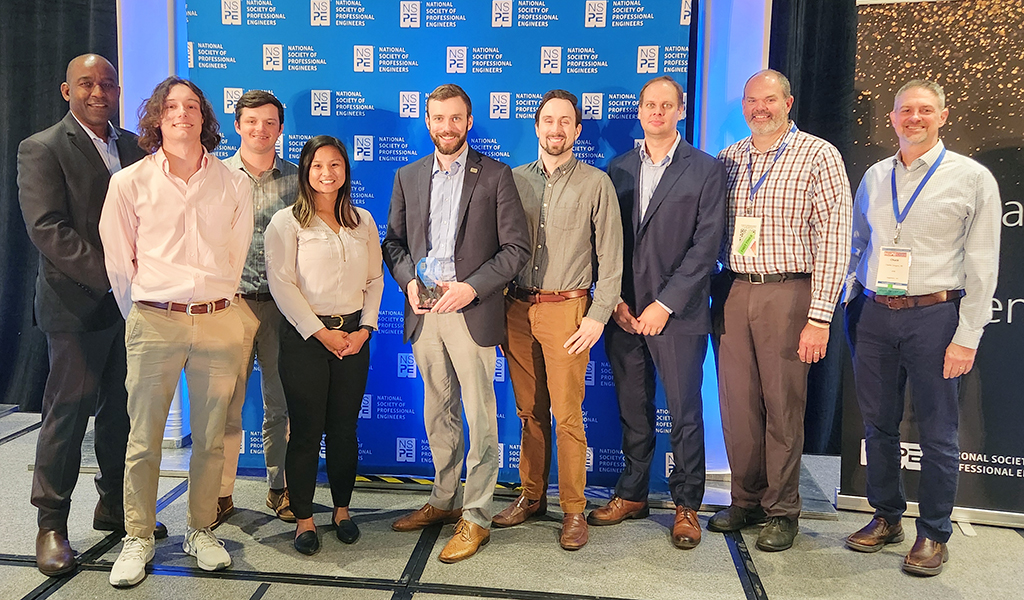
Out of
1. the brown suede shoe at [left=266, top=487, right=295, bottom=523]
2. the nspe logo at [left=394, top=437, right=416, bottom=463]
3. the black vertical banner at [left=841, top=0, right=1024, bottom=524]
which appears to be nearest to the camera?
the black vertical banner at [left=841, top=0, right=1024, bottom=524]

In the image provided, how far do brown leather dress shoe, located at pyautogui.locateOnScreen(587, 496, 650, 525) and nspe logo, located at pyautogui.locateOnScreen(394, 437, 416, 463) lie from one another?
43.3 inches

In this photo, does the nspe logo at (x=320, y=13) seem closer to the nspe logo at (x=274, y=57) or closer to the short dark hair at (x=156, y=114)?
the nspe logo at (x=274, y=57)

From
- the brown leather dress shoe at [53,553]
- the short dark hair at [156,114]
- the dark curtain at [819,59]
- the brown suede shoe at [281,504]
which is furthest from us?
the dark curtain at [819,59]

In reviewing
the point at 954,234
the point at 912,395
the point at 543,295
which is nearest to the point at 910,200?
the point at 954,234

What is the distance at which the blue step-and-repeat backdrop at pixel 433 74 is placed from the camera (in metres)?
3.77

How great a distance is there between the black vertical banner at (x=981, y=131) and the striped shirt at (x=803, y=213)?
1.82 feet

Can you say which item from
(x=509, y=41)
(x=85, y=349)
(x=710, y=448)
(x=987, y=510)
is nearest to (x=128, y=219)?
(x=85, y=349)

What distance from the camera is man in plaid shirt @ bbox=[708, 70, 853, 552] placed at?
3.15 metres

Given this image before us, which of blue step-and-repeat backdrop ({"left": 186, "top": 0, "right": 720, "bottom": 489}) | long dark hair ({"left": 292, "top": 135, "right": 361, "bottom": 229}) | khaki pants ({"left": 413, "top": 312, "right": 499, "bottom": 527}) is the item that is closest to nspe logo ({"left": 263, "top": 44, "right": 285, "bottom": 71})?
blue step-and-repeat backdrop ({"left": 186, "top": 0, "right": 720, "bottom": 489})

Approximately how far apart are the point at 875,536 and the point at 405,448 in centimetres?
238

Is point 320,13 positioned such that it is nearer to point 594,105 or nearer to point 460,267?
point 594,105

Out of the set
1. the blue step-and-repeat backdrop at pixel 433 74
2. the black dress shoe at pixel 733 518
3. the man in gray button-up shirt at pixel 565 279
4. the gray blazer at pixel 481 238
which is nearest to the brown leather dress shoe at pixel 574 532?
Answer: the man in gray button-up shirt at pixel 565 279

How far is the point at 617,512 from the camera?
139 inches

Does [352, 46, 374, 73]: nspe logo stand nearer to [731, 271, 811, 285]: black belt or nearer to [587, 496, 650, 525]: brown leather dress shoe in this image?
[731, 271, 811, 285]: black belt
